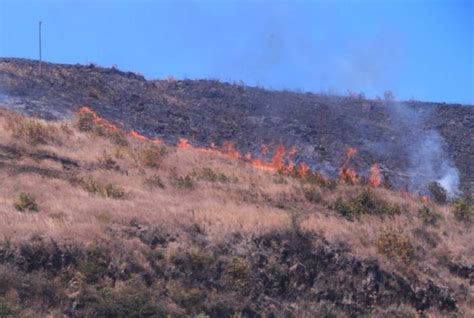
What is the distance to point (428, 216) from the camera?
2059 centimetres

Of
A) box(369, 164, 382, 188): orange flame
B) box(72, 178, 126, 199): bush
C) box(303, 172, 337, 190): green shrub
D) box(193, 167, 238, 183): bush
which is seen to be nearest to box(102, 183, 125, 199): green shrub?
box(72, 178, 126, 199): bush

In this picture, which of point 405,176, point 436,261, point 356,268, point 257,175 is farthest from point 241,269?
point 405,176

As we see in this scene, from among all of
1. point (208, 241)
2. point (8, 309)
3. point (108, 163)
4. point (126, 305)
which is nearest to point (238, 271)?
point (208, 241)

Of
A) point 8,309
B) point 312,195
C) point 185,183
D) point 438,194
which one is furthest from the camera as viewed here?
point 438,194

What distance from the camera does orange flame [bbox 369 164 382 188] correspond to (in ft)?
79.2

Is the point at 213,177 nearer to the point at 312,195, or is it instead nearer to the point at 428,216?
the point at 312,195

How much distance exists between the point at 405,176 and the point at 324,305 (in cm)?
1485

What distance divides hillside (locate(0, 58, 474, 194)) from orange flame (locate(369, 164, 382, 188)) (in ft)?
1.13

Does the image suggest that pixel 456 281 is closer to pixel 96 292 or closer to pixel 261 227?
pixel 261 227

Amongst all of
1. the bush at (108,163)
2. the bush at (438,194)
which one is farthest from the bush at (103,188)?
the bush at (438,194)

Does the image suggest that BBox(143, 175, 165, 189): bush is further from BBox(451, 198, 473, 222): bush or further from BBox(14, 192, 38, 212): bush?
BBox(451, 198, 473, 222): bush

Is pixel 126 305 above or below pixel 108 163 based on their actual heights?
below

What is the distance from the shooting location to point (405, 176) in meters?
29.2

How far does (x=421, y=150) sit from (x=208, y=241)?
18.9 m
